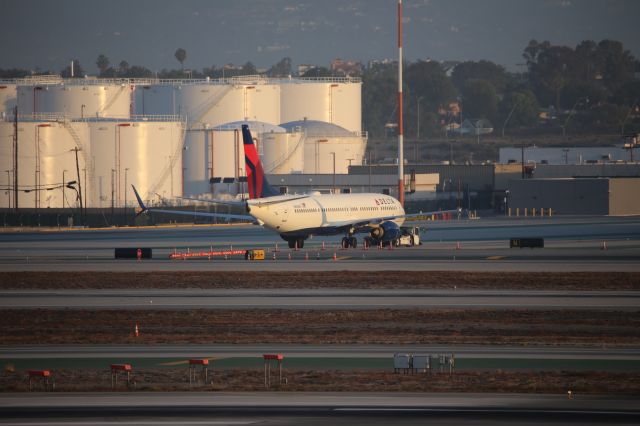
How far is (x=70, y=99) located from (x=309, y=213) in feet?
324

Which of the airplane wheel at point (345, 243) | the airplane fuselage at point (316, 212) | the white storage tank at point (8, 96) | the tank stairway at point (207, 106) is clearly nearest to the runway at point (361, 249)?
the airplane wheel at point (345, 243)

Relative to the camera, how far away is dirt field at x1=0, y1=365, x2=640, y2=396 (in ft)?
118

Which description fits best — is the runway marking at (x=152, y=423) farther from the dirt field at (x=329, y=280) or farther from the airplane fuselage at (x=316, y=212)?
the airplane fuselage at (x=316, y=212)

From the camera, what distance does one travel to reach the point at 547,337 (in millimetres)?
45312

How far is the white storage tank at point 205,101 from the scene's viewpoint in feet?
597

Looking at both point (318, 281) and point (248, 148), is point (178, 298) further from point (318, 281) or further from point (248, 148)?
point (248, 148)

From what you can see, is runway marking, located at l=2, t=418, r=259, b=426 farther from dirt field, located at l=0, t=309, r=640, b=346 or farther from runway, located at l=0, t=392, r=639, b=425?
dirt field, located at l=0, t=309, r=640, b=346

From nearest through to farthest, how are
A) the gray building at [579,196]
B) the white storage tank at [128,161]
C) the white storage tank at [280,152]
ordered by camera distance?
the gray building at [579,196] < the white storage tank at [128,161] < the white storage tank at [280,152]

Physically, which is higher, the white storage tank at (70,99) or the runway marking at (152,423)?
the white storage tank at (70,99)

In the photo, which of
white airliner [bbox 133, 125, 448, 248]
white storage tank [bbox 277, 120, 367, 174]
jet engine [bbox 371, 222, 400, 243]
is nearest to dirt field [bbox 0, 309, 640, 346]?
white airliner [bbox 133, 125, 448, 248]

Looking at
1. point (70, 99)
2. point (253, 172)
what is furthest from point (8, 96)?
point (253, 172)

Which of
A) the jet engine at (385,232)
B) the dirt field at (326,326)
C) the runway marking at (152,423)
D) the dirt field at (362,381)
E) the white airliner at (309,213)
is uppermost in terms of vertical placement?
the white airliner at (309,213)

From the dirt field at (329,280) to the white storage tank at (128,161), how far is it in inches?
3134

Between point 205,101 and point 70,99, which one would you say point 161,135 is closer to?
point 70,99
